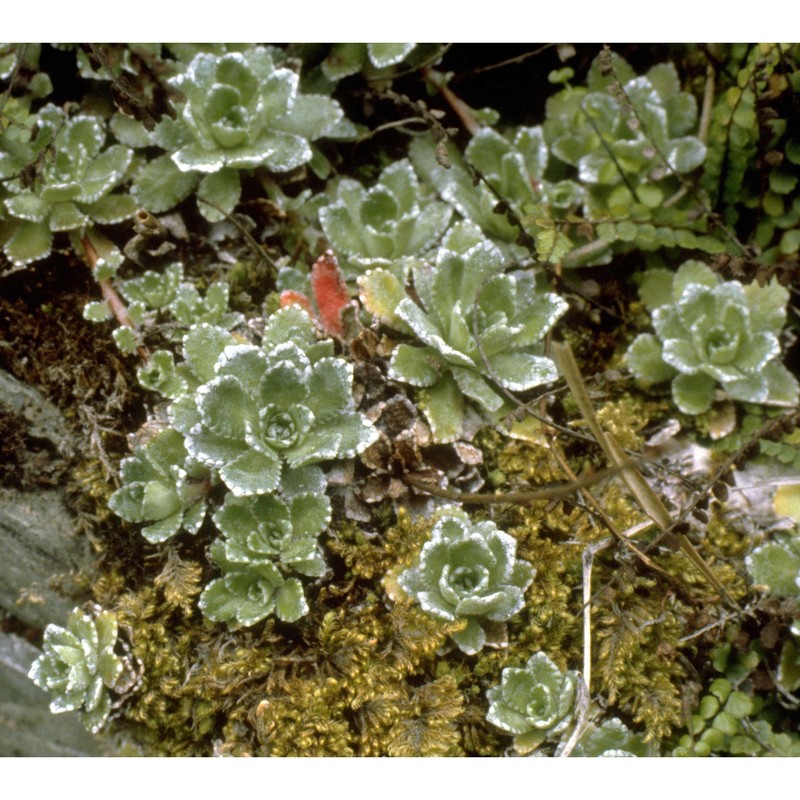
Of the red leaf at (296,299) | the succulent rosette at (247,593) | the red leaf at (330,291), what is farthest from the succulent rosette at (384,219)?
the succulent rosette at (247,593)

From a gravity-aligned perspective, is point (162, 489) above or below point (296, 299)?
below

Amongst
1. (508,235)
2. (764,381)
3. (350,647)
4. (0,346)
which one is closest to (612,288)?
(508,235)

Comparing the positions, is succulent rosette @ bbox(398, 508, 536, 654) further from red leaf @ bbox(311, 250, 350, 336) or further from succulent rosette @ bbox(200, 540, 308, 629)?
red leaf @ bbox(311, 250, 350, 336)

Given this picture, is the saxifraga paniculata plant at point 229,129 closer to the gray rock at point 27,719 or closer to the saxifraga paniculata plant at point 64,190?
the saxifraga paniculata plant at point 64,190

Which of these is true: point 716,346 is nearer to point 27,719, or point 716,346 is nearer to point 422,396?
point 422,396

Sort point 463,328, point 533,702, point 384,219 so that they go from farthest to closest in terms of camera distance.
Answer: point 384,219
point 463,328
point 533,702

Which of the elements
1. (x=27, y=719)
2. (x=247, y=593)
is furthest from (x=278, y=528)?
(x=27, y=719)
